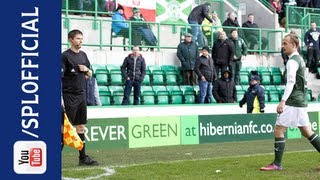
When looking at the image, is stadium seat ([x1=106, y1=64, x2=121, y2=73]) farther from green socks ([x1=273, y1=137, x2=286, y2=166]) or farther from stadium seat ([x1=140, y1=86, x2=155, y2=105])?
green socks ([x1=273, y1=137, x2=286, y2=166])

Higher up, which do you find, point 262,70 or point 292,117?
point 262,70

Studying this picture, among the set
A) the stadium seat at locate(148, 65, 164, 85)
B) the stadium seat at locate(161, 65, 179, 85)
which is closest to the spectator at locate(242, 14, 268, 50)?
the stadium seat at locate(161, 65, 179, 85)

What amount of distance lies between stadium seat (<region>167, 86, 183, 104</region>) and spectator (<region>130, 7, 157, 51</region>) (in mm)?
1745

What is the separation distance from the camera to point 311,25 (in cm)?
2717

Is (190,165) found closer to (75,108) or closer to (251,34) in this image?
(75,108)

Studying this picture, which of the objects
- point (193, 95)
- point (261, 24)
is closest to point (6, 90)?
point (193, 95)

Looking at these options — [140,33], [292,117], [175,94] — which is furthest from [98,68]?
[292,117]

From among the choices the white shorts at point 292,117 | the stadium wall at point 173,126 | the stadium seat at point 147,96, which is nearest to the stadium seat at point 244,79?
the stadium wall at point 173,126

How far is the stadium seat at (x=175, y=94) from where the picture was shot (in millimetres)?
22156

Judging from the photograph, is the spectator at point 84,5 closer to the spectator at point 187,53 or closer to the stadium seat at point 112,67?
the stadium seat at point 112,67

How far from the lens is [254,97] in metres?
20.6

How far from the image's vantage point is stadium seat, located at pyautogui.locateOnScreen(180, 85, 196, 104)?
22.3 meters

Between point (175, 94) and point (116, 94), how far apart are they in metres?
2.11

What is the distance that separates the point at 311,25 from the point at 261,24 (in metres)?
2.92
